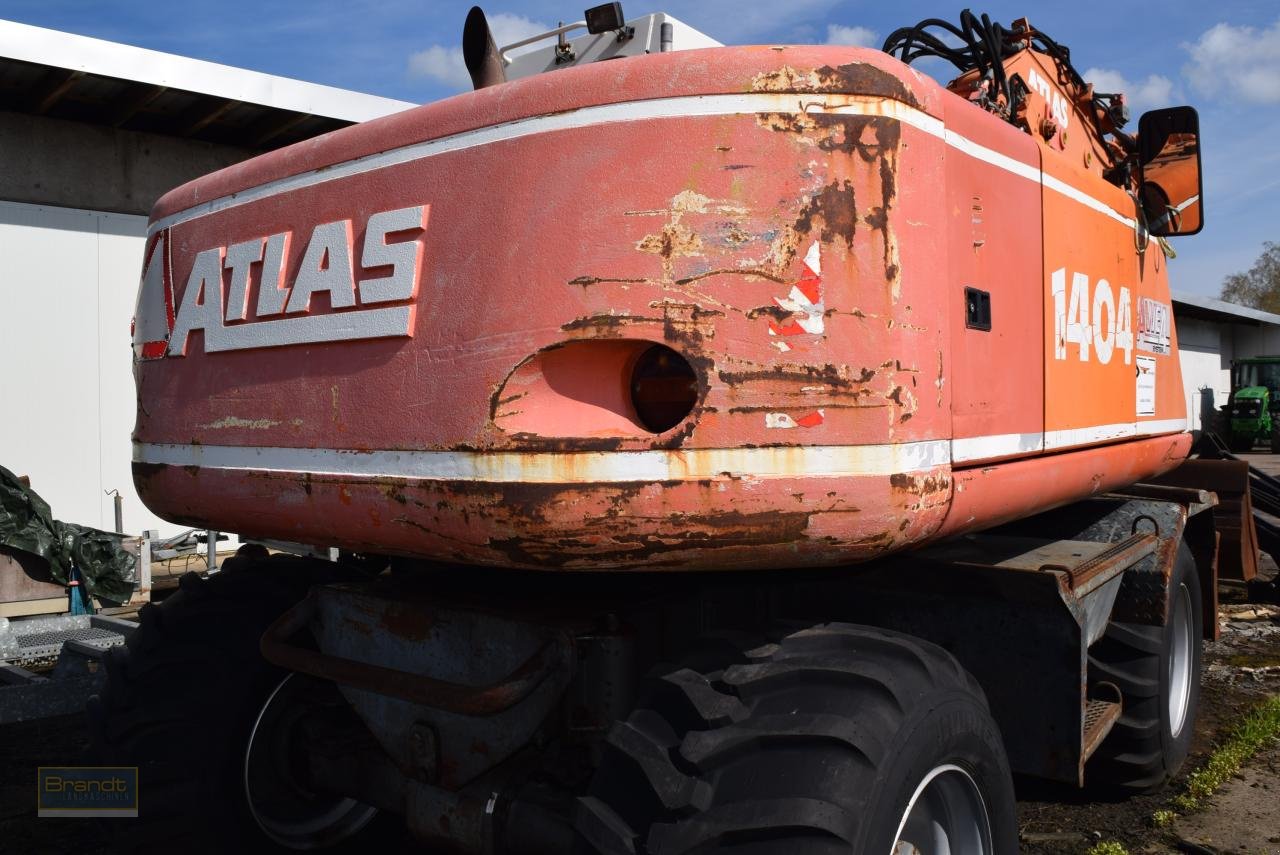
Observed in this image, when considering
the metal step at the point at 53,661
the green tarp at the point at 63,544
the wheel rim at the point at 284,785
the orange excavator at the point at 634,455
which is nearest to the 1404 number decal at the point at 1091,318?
the orange excavator at the point at 634,455

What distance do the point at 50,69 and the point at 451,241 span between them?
9.94 m

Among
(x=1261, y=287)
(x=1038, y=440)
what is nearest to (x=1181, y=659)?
(x=1038, y=440)

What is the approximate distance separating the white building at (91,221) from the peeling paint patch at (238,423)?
920 centimetres

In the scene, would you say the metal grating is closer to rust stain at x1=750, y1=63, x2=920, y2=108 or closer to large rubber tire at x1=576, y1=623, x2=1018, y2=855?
large rubber tire at x1=576, y1=623, x2=1018, y2=855

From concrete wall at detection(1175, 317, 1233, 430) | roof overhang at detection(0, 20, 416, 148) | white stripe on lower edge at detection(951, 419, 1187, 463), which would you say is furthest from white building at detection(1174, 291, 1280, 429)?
white stripe on lower edge at detection(951, 419, 1187, 463)

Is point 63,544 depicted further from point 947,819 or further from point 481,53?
point 947,819

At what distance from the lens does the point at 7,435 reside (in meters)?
11.4

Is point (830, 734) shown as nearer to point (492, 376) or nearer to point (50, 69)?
point (492, 376)

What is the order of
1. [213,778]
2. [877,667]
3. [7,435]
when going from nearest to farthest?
[877,667], [213,778], [7,435]

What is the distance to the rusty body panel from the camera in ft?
7.13

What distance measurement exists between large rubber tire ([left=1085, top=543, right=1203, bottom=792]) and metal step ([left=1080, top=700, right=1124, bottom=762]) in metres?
0.10

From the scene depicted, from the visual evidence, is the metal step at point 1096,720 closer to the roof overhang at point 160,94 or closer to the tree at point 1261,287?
the roof overhang at point 160,94

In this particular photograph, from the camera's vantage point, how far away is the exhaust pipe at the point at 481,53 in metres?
3.06

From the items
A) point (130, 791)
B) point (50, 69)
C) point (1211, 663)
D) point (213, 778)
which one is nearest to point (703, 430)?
point (213, 778)
